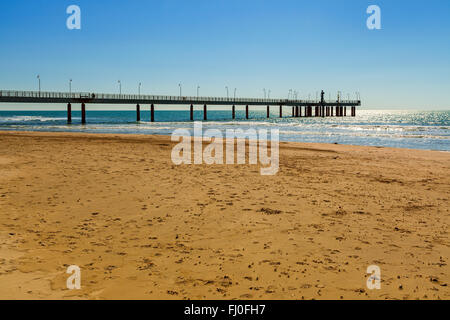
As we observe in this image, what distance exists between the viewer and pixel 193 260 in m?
5.05

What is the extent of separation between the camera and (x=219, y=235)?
6.06 meters

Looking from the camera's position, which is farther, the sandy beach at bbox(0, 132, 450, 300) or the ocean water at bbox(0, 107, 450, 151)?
the ocean water at bbox(0, 107, 450, 151)

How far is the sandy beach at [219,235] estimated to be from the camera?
4316mm

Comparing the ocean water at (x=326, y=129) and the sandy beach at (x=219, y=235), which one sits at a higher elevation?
the ocean water at (x=326, y=129)

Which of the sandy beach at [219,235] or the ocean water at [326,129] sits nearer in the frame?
the sandy beach at [219,235]

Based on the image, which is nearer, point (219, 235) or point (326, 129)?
point (219, 235)

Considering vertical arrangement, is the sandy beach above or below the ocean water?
below

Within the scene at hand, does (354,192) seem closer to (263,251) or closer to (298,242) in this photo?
(298,242)

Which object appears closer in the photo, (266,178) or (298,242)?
(298,242)

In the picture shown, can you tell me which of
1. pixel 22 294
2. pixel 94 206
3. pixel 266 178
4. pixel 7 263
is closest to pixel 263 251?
pixel 22 294

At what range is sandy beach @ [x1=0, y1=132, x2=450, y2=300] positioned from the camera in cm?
432

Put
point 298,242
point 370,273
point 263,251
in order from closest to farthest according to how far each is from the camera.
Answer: point 370,273
point 263,251
point 298,242
